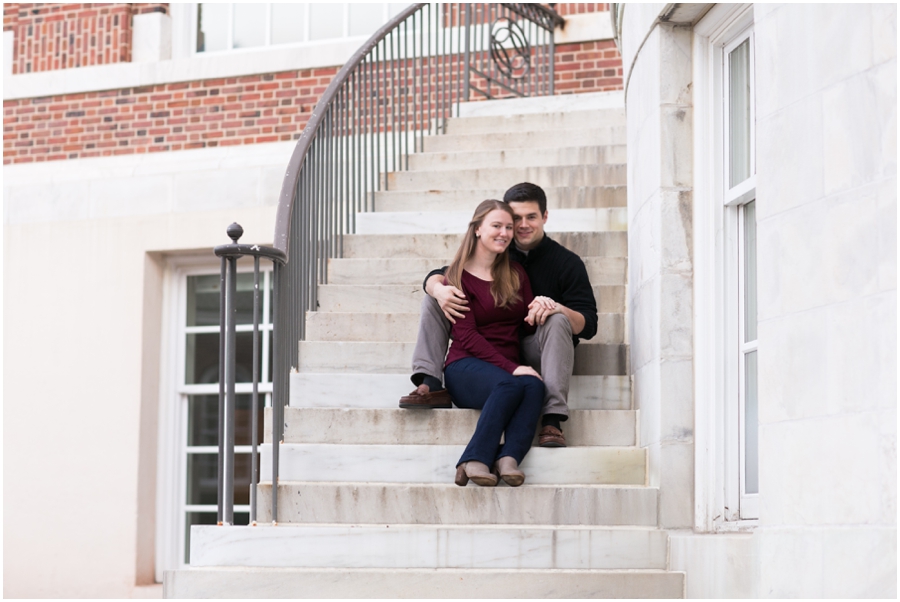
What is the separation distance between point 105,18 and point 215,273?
210 cm

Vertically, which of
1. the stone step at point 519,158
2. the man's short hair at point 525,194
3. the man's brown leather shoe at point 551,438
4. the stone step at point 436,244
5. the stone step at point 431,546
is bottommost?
the stone step at point 431,546

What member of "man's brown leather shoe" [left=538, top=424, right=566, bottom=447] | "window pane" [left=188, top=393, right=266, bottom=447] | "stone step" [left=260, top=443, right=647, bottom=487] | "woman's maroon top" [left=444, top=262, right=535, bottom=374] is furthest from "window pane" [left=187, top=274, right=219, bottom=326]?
"man's brown leather shoe" [left=538, top=424, right=566, bottom=447]

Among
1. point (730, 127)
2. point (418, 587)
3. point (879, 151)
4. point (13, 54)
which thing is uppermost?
point (13, 54)

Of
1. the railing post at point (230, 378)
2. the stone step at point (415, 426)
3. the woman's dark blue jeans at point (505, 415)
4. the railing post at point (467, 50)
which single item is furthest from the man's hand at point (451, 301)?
the railing post at point (467, 50)

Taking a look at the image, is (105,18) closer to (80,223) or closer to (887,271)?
(80,223)

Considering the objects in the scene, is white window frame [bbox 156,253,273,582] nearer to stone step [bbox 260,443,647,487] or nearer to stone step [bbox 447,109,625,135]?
stone step [bbox 447,109,625,135]

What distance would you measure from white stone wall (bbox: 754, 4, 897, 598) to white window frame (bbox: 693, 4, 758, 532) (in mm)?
687

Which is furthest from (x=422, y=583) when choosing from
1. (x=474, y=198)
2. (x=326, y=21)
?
(x=326, y=21)

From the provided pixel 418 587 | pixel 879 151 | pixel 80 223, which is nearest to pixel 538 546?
pixel 418 587

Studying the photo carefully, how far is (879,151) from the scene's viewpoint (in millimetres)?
2725

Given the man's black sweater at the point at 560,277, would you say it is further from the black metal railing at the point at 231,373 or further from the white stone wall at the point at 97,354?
the white stone wall at the point at 97,354

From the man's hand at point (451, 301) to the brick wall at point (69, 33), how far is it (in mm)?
4668

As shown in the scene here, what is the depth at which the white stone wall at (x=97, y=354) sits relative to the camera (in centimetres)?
735

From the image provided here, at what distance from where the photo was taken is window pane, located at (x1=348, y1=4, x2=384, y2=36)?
8141 millimetres
